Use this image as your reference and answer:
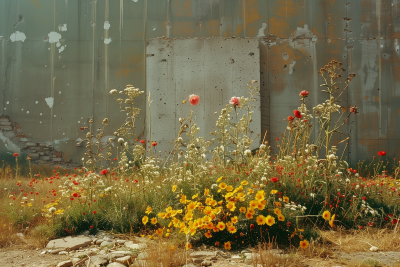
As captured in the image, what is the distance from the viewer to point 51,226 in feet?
9.07

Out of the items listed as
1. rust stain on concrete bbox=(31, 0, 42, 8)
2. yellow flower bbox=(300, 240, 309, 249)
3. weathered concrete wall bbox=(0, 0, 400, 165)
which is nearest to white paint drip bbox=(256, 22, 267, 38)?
weathered concrete wall bbox=(0, 0, 400, 165)

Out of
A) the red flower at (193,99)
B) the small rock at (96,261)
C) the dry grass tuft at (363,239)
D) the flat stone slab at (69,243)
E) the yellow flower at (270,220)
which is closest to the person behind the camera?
the small rock at (96,261)

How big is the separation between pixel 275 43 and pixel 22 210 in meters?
5.62

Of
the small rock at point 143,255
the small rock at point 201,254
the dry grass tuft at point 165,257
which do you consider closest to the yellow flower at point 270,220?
the small rock at point 201,254

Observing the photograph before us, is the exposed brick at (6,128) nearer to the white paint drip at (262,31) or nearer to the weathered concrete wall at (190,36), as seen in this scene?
the weathered concrete wall at (190,36)

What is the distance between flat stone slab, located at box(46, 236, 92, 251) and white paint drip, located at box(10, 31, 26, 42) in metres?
5.93

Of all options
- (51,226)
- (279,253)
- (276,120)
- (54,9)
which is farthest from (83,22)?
(279,253)

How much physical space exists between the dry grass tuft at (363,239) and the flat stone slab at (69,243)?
1.86 metres

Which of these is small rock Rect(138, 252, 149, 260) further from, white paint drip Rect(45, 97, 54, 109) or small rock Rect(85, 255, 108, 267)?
white paint drip Rect(45, 97, 54, 109)

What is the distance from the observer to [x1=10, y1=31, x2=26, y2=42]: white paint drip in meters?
7.09

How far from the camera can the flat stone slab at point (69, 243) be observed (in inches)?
101

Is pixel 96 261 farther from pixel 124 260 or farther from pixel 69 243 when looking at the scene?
pixel 69 243

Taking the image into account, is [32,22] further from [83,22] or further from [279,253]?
[279,253]

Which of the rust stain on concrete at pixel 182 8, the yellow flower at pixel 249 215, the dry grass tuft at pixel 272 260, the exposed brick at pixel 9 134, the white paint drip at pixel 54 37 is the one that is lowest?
the dry grass tuft at pixel 272 260
